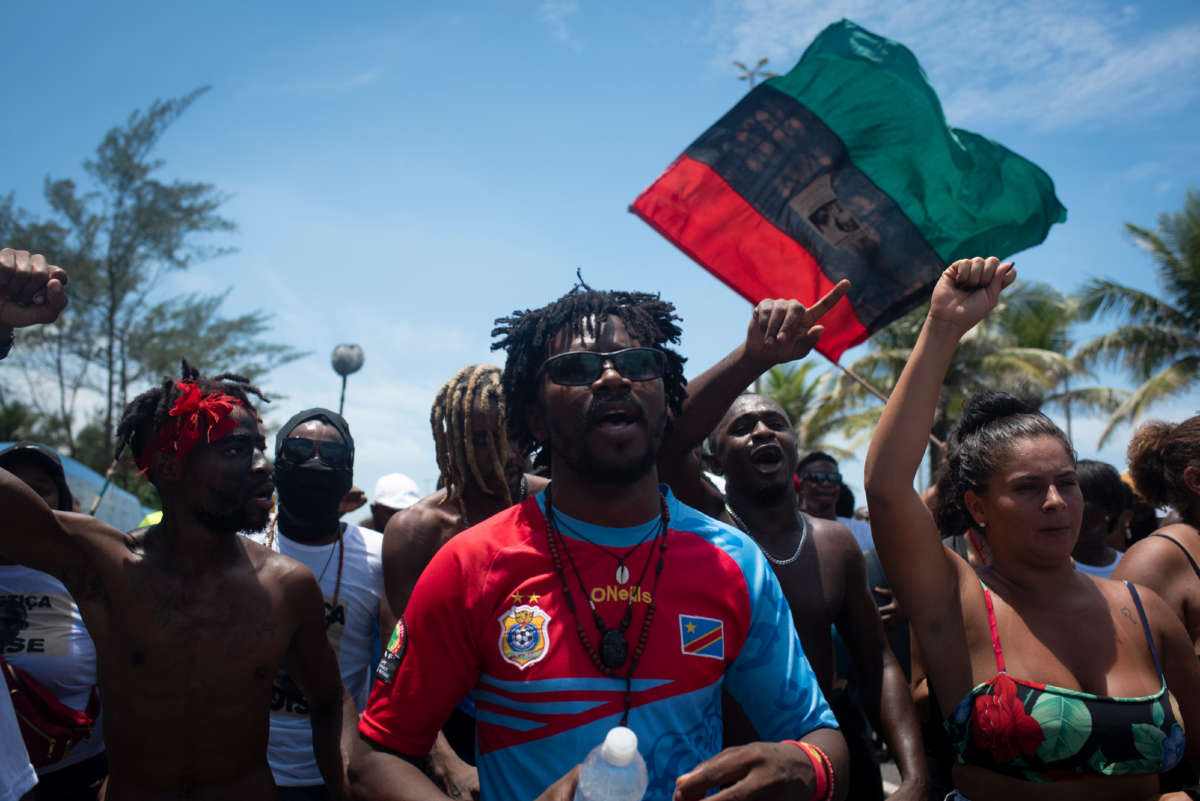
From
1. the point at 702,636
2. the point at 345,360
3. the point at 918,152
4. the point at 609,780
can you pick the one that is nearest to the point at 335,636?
the point at 702,636

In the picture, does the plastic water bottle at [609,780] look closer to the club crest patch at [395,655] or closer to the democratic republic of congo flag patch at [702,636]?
the democratic republic of congo flag patch at [702,636]

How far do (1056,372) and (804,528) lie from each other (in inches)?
1258

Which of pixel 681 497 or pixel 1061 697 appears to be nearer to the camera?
pixel 1061 697

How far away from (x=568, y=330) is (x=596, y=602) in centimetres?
74

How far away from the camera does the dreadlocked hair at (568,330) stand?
8.03 feet

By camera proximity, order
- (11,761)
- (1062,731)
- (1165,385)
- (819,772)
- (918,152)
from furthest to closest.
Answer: (1165,385), (918,152), (11,761), (1062,731), (819,772)

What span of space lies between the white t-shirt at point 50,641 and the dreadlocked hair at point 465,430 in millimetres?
1751

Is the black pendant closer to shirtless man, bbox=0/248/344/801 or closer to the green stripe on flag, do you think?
shirtless man, bbox=0/248/344/801

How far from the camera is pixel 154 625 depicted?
305 cm

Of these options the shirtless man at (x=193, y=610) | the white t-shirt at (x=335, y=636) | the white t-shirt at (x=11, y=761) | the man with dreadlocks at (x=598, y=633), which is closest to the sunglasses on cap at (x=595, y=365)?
the man with dreadlocks at (x=598, y=633)

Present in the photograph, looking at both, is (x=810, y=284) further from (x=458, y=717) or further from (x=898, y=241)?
(x=458, y=717)

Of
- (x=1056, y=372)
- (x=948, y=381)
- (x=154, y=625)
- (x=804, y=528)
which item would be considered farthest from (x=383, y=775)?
(x=1056, y=372)

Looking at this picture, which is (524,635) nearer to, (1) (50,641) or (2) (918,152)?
(1) (50,641)

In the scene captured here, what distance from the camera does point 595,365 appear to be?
7.48 ft
